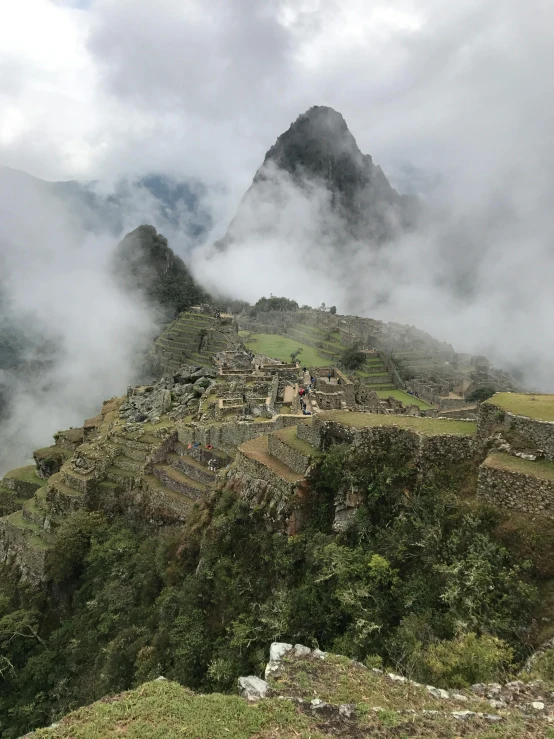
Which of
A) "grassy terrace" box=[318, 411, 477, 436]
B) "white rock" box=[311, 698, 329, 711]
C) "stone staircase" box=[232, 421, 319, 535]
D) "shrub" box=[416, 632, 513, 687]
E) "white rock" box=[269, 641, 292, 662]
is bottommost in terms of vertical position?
"white rock" box=[311, 698, 329, 711]

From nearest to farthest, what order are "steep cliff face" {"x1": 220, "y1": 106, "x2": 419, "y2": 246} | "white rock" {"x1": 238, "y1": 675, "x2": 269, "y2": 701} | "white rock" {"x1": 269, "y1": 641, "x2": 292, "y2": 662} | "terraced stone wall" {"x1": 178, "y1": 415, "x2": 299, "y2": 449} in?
"white rock" {"x1": 238, "y1": 675, "x2": 269, "y2": 701} → "white rock" {"x1": 269, "y1": 641, "x2": 292, "y2": 662} → "terraced stone wall" {"x1": 178, "y1": 415, "x2": 299, "y2": 449} → "steep cliff face" {"x1": 220, "y1": 106, "x2": 419, "y2": 246}

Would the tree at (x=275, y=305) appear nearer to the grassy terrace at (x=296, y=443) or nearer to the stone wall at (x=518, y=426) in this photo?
the grassy terrace at (x=296, y=443)

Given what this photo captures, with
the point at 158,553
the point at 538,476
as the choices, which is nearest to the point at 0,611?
the point at 158,553

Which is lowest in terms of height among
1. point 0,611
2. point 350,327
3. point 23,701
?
point 23,701

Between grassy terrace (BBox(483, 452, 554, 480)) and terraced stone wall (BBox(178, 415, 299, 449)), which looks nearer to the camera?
grassy terrace (BBox(483, 452, 554, 480))

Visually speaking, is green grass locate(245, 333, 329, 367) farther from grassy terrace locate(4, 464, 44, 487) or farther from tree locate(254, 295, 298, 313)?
grassy terrace locate(4, 464, 44, 487)

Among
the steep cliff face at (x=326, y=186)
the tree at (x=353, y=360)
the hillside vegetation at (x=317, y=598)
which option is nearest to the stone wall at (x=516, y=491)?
the hillside vegetation at (x=317, y=598)

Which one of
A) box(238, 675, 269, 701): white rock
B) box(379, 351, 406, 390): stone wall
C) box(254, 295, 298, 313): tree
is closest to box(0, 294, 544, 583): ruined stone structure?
box(238, 675, 269, 701): white rock

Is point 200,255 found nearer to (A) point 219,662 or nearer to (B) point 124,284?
(B) point 124,284
